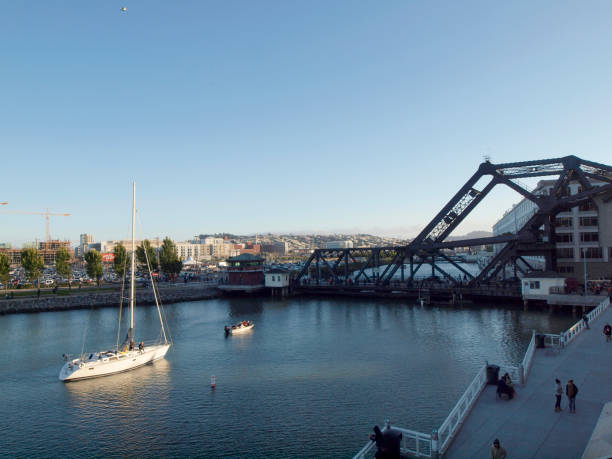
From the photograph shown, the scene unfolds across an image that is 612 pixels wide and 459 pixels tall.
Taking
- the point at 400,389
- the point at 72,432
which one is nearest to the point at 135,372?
the point at 72,432

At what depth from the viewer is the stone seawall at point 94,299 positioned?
74.5 m

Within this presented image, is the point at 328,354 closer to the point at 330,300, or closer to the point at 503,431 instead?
the point at 503,431

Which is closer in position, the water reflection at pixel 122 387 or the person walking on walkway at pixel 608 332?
the water reflection at pixel 122 387

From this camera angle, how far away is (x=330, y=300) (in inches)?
3253

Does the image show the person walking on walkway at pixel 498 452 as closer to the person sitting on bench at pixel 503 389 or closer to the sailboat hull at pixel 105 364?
the person sitting on bench at pixel 503 389

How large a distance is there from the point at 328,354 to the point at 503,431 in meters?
23.9

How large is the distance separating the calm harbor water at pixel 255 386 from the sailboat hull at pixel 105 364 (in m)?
0.89

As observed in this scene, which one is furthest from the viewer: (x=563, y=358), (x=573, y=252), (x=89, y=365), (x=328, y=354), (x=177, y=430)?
(x=573, y=252)

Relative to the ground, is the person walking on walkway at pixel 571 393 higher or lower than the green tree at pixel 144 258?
lower

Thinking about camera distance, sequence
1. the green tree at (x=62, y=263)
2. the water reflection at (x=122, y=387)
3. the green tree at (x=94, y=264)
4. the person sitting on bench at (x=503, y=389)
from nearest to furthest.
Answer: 1. the person sitting on bench at (x=503, y=389)
2. the water reflection at (x=122, y=387)
3. the green tree at (x=62, y=263)
4. the green tree at (x=94, y=264)

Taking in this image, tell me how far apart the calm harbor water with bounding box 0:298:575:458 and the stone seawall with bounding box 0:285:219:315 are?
728 inches

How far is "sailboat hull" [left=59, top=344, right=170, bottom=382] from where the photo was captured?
33.7 meters

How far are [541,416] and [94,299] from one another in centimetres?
8039

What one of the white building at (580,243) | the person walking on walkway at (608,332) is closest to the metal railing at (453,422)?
the person walking on walkway at (608,332)
